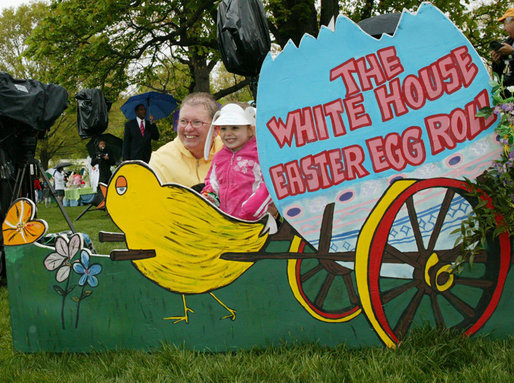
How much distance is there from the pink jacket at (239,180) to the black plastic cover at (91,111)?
14.9 ft

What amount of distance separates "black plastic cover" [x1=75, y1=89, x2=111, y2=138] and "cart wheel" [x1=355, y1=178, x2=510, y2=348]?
5350 millimetres

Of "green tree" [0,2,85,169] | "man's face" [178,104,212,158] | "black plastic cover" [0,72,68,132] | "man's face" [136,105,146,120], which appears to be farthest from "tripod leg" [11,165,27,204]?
"green tree" [0,2,85,169]

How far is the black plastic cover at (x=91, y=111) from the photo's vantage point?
21.8ft

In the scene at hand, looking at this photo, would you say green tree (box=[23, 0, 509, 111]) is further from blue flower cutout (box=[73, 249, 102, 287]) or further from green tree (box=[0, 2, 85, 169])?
green tree (box=[0, 2, 85, 169])

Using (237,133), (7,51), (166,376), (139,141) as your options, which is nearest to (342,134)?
(237,133)

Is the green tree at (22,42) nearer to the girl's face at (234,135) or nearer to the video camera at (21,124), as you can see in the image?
the video camera at (21,124)

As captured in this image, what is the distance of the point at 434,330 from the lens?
2307 mm

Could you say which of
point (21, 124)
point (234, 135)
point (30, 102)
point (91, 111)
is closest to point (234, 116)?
point (234, 135)

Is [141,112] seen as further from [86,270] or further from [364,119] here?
[364,119]

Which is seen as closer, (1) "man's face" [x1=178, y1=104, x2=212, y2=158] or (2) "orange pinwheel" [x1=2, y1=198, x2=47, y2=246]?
(2) "orange pinwheel" [x1=2, y1=198, x2=47, y2=246]

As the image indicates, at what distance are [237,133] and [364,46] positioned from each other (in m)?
0.84

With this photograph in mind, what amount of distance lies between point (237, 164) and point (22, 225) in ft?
4.20

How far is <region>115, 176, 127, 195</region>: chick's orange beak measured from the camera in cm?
257

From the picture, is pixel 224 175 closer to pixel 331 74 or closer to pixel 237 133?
pixel 237 133
